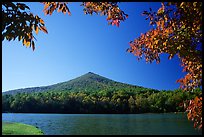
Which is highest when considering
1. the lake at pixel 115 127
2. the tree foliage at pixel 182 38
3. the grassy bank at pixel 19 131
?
the tree foliage at pixel 182 38

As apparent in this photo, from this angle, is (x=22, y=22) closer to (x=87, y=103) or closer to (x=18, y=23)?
(x=18, y=23)

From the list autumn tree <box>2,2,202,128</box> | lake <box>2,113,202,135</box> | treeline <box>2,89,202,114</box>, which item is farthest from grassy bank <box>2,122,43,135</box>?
treeline <box>2,89,202,114</box>

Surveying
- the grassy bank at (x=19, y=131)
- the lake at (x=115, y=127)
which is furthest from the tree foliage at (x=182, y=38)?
the lake at (x=115, y=127)

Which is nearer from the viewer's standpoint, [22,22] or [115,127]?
[22,22]

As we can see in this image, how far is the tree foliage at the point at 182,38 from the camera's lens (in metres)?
4.99

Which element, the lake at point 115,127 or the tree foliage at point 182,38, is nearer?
the tree foliage at point 182,38

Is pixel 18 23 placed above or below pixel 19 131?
above

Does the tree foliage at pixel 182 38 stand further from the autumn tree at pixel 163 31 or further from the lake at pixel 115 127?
the lake at pixel 115 127

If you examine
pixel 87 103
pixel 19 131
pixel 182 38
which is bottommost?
pixel 87 103

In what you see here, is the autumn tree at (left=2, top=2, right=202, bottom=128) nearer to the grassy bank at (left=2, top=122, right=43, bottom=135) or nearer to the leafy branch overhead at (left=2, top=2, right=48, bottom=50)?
the leafy branch overhead at (left=2, top=2, right=48, bottom=50)

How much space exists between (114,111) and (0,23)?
163m

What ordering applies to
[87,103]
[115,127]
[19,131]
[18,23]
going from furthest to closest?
[87,103]
[115,127]
[19,131]
[18,23]

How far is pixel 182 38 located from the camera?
5289mm

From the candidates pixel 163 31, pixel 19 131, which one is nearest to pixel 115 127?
pixel 19 131
